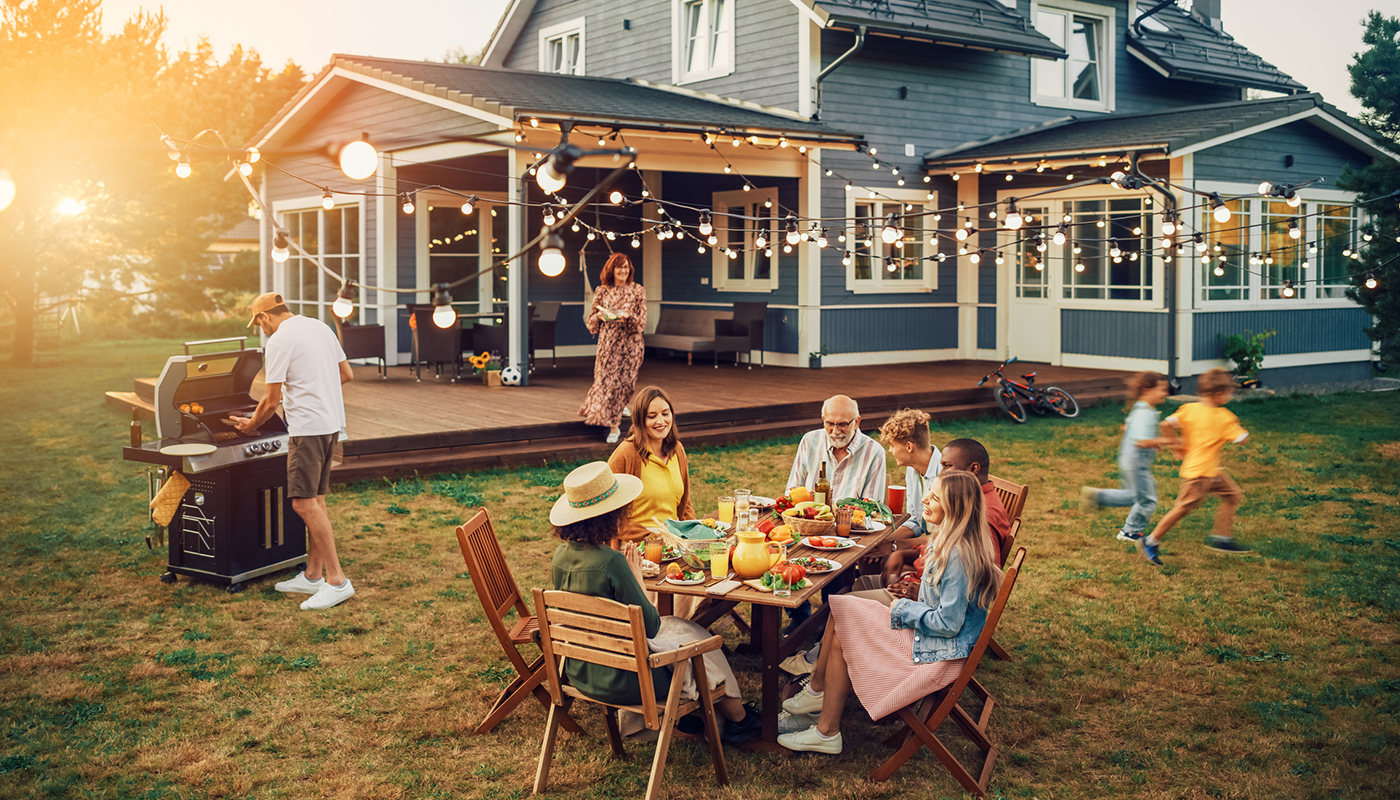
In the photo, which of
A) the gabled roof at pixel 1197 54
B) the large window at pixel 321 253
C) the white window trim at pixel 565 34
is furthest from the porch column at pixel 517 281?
the gabled roof at pixel 1197 54

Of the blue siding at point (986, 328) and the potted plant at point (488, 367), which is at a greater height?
the blue siding at point (986, 328)

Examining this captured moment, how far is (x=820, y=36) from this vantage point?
49.0 feet

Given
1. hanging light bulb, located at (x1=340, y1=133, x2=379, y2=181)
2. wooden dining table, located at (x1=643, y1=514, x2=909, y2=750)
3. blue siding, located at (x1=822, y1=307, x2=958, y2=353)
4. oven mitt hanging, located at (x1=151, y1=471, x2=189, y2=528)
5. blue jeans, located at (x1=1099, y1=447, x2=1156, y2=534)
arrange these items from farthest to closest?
1. blue siding, located at (x1=822, y1=307, x2=958, y2=353)
2. blue jeans, located at (x1=1099, y1=447, x2=1156, y2=534)
3. oven mitt hanging, located at (x1=151, y1=471, x2=189, y2=528)
4. wooden dining table, located at (x1=643, y1=514, x2=909, y2=750)
5. hanging light bulb, located at (x1=340, y1=133, x2=379, y2=181)

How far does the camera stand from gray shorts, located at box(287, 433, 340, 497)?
5.89 m

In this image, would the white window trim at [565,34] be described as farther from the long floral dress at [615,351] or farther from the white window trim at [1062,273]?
the long floral dress at [615,351]

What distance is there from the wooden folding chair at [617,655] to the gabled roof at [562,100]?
810 cm

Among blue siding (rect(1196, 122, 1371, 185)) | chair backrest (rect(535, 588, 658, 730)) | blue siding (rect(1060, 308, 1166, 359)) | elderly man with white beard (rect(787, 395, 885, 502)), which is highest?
blue siding (rect(1196, 122, 1371, 185))

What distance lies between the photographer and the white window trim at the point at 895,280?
50.0ft

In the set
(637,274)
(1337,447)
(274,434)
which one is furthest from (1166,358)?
(274,434)

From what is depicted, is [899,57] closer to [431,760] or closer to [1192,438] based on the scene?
[1192,438]

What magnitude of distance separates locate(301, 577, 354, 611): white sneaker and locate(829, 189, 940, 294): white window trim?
10.1 m

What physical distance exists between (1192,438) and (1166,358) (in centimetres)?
778

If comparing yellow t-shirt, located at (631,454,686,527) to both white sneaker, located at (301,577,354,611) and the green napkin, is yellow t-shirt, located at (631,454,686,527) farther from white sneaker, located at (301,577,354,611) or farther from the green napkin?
white sneaker, located at (301,577,354,611)

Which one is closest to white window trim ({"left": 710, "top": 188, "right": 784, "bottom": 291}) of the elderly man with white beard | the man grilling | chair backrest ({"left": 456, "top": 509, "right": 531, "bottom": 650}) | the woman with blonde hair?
the man grilling
